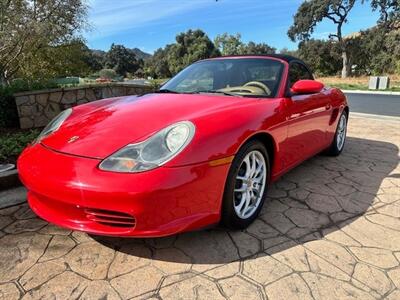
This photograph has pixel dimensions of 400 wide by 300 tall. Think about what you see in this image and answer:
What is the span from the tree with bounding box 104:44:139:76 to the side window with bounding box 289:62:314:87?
7226 cm

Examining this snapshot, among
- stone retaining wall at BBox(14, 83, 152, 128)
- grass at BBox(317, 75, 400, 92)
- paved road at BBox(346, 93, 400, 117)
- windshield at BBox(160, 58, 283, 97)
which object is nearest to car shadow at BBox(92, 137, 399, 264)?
windshield at BBox(160, 58, 283, 97)

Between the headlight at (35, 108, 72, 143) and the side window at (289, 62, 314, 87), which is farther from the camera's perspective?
the side window at (289, 62, 314, 87)

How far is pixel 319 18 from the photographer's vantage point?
36812mm

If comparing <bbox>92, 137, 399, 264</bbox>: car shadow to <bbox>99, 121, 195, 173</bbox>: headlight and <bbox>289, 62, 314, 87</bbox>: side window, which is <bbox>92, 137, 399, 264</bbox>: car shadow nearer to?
<bbox>99, 121, 195, 173</bbox>: headlight

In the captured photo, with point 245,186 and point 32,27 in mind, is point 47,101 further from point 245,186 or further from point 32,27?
point 245,186

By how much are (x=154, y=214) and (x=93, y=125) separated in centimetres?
88

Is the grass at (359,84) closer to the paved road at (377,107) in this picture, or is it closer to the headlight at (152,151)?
the paved road at (377,107)

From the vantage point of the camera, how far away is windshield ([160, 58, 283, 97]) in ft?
9.37

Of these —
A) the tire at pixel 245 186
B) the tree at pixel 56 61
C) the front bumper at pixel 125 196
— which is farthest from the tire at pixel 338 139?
the tree at pixel 56 61

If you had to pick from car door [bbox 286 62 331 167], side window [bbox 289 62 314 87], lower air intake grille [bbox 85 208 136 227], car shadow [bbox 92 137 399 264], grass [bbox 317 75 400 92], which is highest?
side window [bbox 289 62 314 87]

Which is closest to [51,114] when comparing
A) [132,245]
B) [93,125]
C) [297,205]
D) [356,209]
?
[93,125]

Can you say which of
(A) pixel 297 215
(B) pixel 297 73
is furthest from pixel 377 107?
(A) pixel 297 215

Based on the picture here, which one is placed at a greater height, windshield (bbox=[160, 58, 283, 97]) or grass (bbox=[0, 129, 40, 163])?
windshield (bbox=[160, 58, 283, 97])

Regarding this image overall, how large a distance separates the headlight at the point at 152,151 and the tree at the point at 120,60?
73786 millimetres
